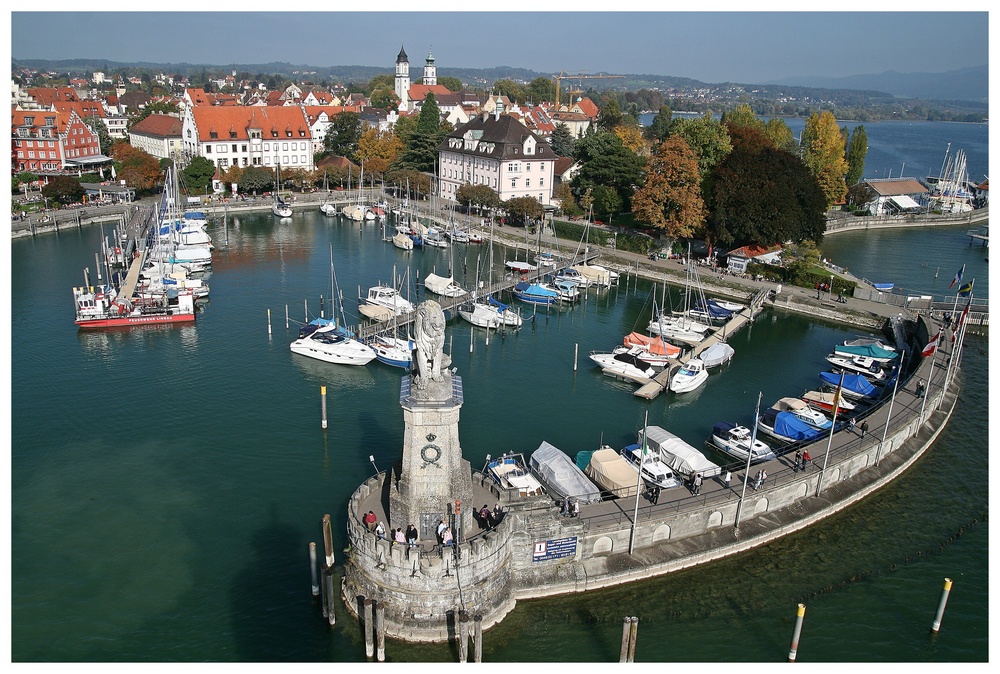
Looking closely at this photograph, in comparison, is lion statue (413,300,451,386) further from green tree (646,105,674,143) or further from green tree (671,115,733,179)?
green tree (646,105,674,143)

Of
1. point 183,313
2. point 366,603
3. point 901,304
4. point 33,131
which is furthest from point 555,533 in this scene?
point 33,131

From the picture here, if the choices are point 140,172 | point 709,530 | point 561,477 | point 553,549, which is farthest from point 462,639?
point 140,172

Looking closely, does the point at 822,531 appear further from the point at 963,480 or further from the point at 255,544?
the point at 255,544

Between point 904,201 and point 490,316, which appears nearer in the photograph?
point 490,316

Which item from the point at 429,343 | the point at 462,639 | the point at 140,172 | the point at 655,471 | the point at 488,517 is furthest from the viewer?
the point at 140,172

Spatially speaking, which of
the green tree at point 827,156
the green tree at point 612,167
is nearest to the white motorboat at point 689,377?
the green tree at point 612,167

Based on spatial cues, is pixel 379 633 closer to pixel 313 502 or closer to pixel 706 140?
pixel 313 502

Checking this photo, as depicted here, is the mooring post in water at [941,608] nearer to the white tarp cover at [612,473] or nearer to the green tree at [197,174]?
the white tarp cover at [612,473]
